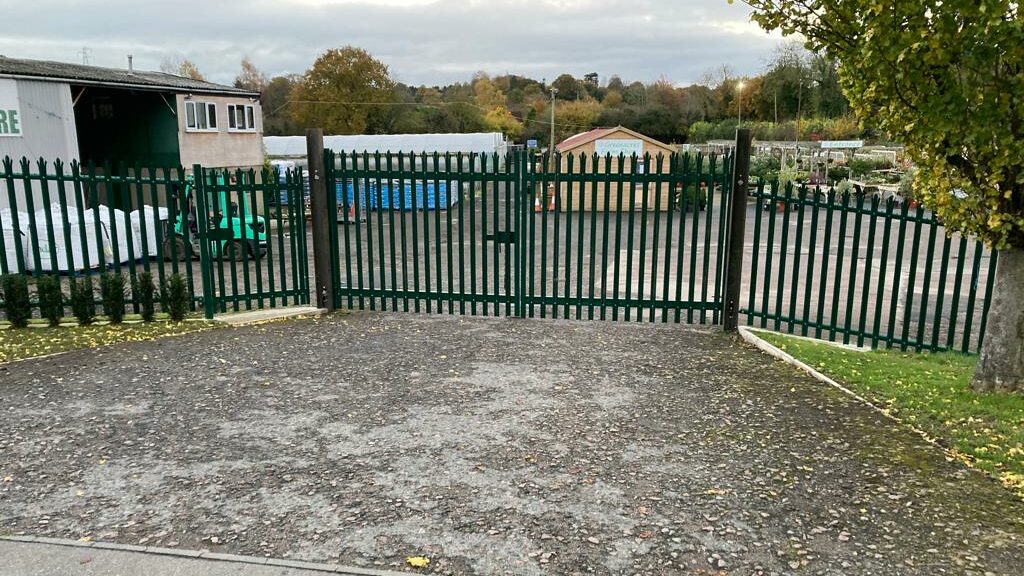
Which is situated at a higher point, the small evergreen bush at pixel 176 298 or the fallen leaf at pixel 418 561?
the small evergreen bush at pixel 176 298

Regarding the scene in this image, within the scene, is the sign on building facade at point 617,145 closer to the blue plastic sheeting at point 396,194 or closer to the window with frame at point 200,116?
the blue plastic sheeting at point 396,194

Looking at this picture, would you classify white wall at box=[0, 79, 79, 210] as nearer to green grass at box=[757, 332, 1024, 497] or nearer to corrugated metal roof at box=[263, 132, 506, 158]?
corrugated metal roof at box=[263, 132, 506, 158]

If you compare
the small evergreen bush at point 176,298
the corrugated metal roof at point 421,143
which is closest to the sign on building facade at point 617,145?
the corrugated metal roof at point 421,143

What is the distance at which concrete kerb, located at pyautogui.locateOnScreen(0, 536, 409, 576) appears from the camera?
3.41 metres

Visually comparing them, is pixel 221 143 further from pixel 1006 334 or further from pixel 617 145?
pixel 1006 334

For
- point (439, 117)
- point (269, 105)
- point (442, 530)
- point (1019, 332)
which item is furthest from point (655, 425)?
point (269, 105)

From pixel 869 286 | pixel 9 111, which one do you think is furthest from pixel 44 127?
pixel 869 286

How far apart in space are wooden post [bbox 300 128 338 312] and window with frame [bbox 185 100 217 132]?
21.2 meters

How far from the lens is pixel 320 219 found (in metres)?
8.69

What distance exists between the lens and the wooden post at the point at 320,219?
28.0 feet

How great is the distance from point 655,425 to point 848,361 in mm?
2554

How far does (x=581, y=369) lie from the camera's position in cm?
662

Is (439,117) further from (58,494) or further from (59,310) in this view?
(58,494)

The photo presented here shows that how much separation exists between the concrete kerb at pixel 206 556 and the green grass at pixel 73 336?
161 inches
